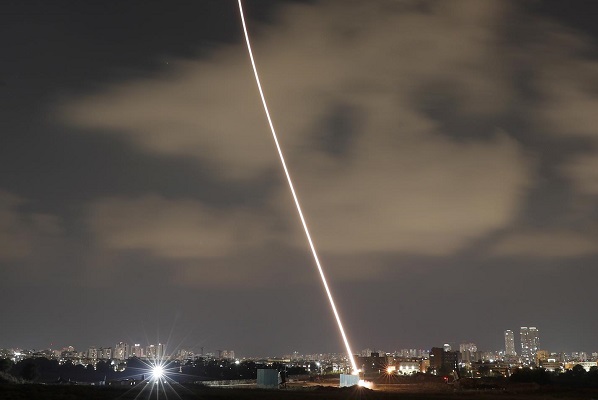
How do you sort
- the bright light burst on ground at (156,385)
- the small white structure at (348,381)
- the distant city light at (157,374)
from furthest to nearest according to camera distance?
1. the distant city light at (157,374)
2. the small white structure at (348,381)
3. the bright light burst on ground at (156,385)

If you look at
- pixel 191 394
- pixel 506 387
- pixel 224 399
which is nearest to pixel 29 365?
pixel 191 394

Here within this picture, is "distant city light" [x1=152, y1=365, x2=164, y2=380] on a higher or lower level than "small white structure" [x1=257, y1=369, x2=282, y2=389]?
lower

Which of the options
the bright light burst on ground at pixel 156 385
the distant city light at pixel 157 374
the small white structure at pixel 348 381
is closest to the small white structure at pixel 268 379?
the small white structure at pixel 348 381

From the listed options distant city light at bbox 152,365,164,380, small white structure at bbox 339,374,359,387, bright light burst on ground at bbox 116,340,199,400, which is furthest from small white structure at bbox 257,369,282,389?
distant city light at bbox 152,365,164,380

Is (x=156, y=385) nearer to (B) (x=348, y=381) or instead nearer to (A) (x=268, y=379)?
(A) (x=268, y=379)

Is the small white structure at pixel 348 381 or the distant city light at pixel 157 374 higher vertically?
the small white structure at pixel 348 381

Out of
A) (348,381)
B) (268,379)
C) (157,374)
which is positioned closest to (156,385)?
(268,379)

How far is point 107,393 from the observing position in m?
39.5

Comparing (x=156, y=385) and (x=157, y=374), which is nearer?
(x=156, y=385)

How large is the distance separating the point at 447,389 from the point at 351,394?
1879 centimetres

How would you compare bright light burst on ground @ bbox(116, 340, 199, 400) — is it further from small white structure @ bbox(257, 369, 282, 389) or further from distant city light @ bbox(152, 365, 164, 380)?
small white structure @ bbox(257, 369, 282, 389)

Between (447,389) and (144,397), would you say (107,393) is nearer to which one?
(144,397)

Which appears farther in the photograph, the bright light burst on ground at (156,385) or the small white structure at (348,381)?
the small white structure at (348,381)

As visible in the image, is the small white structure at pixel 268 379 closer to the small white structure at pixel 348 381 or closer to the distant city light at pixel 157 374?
the small white structure at pixel 348 381
